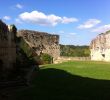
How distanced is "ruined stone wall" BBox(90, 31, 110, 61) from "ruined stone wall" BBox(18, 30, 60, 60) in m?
5.83

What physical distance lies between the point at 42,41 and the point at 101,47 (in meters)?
9.20

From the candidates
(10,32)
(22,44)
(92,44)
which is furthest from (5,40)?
(92,44)

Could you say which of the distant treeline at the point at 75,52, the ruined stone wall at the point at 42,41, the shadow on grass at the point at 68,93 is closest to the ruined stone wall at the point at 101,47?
the ruined stone wall at the point at 42,41

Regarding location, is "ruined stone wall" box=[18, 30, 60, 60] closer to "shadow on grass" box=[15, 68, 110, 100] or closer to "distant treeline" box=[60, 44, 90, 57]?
"distant treeline" box=[60, 44, 90, 57]

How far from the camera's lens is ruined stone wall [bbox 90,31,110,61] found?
3788cm

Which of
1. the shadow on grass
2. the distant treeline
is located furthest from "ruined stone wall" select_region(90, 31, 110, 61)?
the shadow on grass

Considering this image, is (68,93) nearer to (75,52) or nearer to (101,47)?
(101,47)

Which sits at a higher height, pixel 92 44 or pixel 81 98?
pixel 92 44

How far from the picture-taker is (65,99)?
36.6 ft

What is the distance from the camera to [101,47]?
133ft

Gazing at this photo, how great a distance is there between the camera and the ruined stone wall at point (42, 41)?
41938 millimetres

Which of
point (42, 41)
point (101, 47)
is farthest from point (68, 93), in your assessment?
point (42, 41)

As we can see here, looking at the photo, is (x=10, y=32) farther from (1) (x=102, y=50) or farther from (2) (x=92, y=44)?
(2) (x=92, y=44)

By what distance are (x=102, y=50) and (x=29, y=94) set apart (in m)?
28.5
